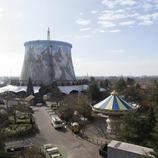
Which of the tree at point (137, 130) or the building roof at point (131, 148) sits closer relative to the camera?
the building roof at point (131, 148)

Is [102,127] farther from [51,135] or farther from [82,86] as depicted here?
[82,86]

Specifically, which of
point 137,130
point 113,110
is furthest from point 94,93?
point 137,130

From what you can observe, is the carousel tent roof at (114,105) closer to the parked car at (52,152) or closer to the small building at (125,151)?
the parked car at (52,152)

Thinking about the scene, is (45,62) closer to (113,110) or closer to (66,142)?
(113,110)

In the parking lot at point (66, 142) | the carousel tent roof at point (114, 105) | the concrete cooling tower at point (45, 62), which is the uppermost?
the concrete cooling tower at point (45, 62)

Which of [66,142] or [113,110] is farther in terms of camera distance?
[113,110]

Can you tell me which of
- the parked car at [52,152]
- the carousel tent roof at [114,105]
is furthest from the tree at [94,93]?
the parked car at [52,152]

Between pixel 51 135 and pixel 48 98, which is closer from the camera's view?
pixel 51 135

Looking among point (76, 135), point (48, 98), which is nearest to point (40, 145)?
point (76, 135)
